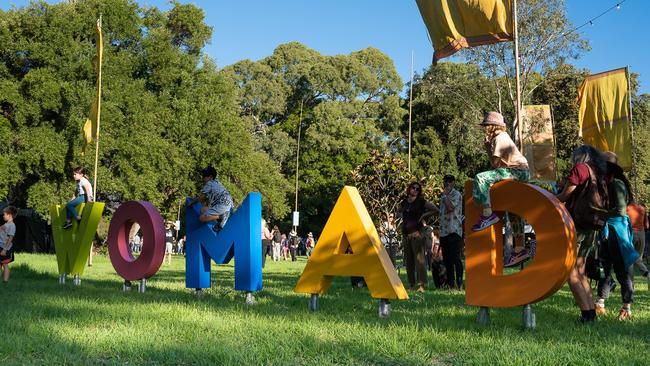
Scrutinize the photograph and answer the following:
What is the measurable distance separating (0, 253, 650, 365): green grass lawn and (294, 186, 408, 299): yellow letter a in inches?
15.2

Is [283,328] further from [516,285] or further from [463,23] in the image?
[463,23]

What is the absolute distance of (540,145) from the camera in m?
23.4

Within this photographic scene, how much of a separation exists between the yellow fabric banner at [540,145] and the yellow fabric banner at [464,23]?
340 inches

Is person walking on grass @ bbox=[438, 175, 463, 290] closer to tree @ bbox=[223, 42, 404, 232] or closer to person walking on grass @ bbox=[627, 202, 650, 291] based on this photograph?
person walking on grass @ bbox=[627, 202, 650, 291]

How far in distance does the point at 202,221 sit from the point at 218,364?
504 cm

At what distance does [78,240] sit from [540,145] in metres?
17.5

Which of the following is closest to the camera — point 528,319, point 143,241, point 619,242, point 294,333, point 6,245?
point 294,333

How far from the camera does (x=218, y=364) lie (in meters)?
4.33

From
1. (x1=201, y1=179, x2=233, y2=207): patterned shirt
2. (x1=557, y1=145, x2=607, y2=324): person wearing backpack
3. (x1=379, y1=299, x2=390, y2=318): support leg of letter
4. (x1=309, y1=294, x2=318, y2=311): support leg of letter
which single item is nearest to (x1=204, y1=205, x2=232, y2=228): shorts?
(x1=201, y1=179, x2=233, y2=207): patterned shirt

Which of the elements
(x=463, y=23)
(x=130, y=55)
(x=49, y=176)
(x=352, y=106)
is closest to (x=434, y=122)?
(x=352, y=106)

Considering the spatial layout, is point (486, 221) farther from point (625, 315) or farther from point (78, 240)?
point (78, 240)

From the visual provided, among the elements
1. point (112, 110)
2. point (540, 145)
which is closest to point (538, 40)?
point (540, 145)

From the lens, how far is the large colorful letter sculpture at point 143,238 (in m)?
9.56

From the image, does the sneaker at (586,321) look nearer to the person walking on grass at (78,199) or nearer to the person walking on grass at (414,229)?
the person walking on grass at (414,229)
